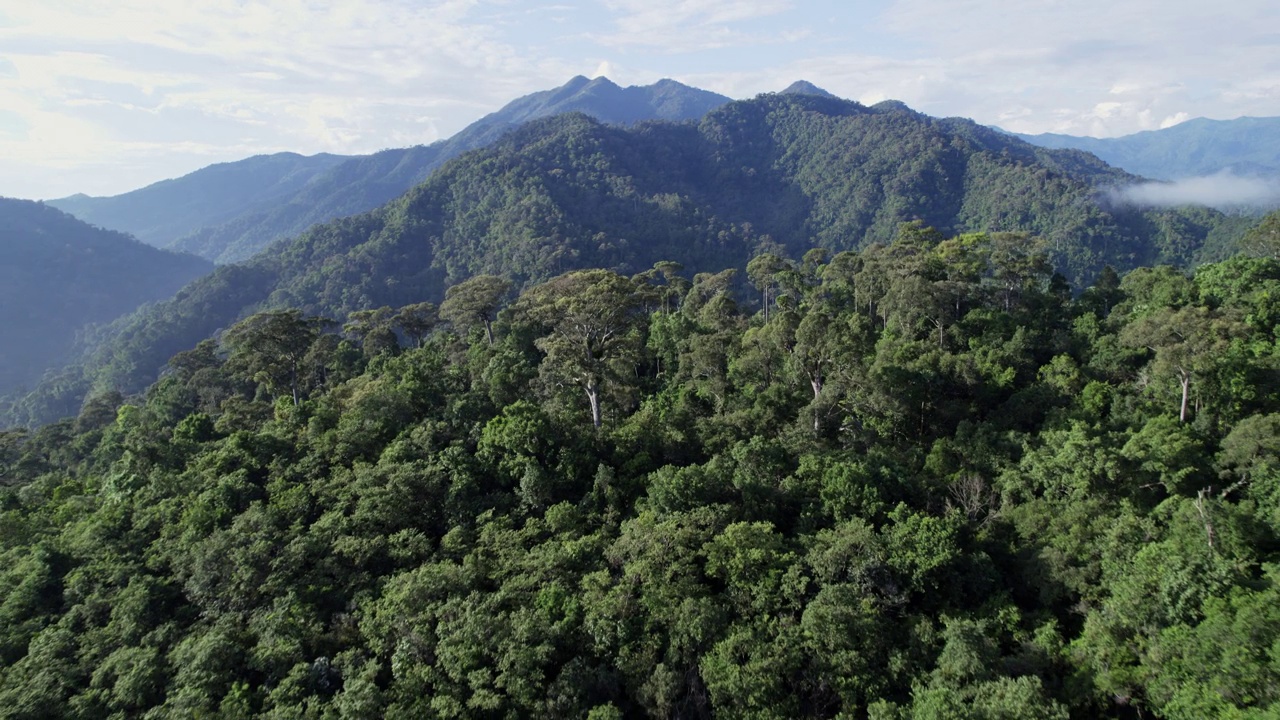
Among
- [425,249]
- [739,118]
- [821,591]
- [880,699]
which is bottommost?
[880,699]

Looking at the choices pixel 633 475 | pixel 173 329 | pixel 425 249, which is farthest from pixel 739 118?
pixel 633 475

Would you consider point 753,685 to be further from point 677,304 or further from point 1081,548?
point 677,304

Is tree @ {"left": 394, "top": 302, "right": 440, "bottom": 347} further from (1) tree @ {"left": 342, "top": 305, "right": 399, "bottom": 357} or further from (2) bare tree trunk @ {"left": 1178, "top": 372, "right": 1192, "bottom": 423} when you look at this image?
(2) bare tree trunk @ {"left": 1178, "top": 372, "right": 1192, "bottom": 423}

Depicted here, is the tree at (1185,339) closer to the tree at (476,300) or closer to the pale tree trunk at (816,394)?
the pale tree trunk at (816,394)

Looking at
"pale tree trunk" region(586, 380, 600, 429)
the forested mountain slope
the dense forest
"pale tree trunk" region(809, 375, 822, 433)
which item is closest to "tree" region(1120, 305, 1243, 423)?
the dense forest

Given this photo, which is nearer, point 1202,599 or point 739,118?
point 1202,599

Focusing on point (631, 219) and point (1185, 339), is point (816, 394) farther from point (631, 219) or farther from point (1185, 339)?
point (631, 219)
